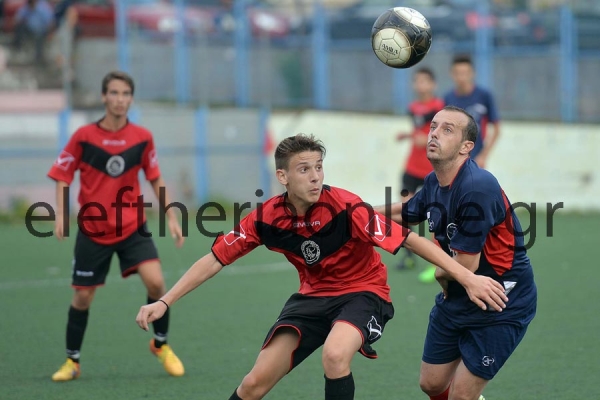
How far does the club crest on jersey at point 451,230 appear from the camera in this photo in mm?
4645

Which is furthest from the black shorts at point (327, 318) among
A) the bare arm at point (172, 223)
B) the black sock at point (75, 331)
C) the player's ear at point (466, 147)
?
the black sock at point (75, 331)

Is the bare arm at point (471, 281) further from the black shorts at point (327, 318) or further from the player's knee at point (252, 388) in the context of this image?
the player's knee at point (252, 388)

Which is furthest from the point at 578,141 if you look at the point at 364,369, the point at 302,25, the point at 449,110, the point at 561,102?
the point at 449,110

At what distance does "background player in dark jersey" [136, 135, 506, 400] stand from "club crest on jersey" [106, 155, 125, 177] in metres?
2.11

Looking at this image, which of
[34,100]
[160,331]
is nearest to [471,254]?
[160,331]

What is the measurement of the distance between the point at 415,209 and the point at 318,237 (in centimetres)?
57

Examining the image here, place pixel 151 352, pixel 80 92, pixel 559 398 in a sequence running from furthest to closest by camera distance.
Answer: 1. pixel 80 92
2. pixel 151 352
3. pixel 559 398

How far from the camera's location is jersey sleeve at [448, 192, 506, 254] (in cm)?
451

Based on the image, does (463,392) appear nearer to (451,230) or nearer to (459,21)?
(451,230)

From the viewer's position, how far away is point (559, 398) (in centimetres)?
557

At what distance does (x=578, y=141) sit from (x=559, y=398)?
1018 centimetres

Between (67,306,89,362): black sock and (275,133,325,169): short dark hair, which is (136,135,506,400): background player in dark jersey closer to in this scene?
(275,133,325,169): short dark hair

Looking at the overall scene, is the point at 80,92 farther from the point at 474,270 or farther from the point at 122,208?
the point at 474,270

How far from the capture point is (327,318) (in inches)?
188
